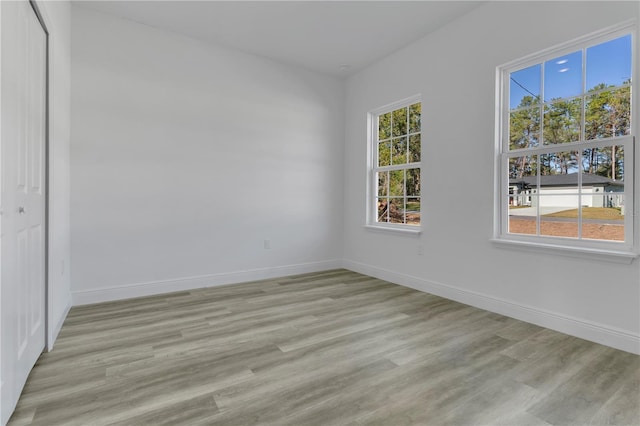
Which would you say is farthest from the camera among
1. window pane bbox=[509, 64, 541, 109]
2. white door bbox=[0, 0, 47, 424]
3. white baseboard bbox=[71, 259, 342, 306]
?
white baseboard bbox=[71, 259, 342, 306]

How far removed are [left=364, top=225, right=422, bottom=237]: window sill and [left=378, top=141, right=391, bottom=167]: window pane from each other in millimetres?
863

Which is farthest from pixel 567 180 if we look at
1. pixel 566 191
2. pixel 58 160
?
pixel 58 160

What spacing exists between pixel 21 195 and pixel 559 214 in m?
3.66

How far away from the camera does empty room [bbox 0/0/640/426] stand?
5.52ft

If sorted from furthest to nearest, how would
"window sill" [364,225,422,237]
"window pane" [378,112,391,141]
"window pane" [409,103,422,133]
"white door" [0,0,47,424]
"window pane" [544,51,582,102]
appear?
"window pane" [378,112,391,141] → "window pane" [409,103,422,133] → "window sill" [364,225,422,237] → "window pane" [544,51,582,102] → "white door" [0,0,47,424]

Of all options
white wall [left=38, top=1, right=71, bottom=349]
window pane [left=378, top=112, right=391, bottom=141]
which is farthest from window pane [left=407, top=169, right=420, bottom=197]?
white wall [left=38, top=1, right=71, bottom=349]

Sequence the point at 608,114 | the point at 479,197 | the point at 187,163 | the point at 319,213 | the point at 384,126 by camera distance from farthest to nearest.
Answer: the point at 319,213 < the point at 384,126 < the point at 187,163 < the point at 479,197 < the point at 608,114

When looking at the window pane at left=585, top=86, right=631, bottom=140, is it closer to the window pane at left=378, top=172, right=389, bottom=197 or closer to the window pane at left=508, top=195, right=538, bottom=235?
the window pane at left=508, top=195, right=538, bottom=235

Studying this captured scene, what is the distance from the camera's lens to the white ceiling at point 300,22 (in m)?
3.05

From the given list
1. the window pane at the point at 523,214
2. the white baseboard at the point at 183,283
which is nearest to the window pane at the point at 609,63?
the window pane at the point at 523,214

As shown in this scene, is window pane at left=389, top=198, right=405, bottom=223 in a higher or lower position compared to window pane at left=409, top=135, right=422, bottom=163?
lower

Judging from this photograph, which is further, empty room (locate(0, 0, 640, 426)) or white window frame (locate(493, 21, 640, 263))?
white window frame (locate(493, 21, 640, 263))

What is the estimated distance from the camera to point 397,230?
156 inches

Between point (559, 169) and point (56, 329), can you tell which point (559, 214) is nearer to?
point (559, 169)
